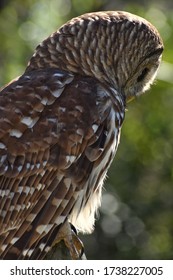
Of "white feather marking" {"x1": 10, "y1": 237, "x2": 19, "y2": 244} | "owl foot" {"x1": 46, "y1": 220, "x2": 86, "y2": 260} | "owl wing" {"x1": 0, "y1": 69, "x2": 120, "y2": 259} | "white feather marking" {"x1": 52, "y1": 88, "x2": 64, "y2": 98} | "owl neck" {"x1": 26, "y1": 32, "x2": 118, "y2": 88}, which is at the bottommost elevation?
"white feather marking" {"x1": 10, "y1": 237, "x2": 19, "y2": 244}

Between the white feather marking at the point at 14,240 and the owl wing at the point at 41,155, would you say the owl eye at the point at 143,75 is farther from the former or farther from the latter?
the white feather marking at the point at 14,240

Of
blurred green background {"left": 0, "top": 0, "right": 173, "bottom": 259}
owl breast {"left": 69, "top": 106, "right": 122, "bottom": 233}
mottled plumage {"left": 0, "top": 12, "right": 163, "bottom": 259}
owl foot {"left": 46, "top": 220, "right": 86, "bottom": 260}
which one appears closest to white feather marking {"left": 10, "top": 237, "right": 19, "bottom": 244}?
mottled plumage {"left": 0, "top": 12, "right": 163, "bottom": 259}

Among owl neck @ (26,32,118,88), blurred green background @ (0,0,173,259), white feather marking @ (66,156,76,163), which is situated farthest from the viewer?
blurred green background @ (0,0,173,259)

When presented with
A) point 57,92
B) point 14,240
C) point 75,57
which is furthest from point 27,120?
point 75,57

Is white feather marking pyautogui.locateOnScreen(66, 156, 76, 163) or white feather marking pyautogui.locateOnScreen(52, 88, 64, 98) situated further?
white feather marking pyautogui.locateOnScreen(52, 88, 64, 98)

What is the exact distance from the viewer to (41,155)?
5754mm

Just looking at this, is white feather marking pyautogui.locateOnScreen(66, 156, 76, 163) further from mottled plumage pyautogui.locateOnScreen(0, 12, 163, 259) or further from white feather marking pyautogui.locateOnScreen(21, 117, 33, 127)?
white feather marking pyautogui.locateOnScreen(21, 117, 33, 127)

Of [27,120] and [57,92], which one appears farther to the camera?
[57,92]

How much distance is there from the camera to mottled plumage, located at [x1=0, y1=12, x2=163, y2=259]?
18.5 feet

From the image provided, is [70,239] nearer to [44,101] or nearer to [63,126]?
[63,126]

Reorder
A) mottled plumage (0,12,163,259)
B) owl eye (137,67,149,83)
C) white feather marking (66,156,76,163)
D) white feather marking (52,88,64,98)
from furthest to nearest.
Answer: owl eye (137,67,149,83) → white feather marking (52,88,64,98) → white feather marking (66,156,76,163) → mottled plumage (0,12,163,259)

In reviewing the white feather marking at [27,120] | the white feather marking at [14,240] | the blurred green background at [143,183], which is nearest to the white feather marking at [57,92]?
the white feather marking at [27,120]

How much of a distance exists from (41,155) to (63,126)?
7.5 inches
